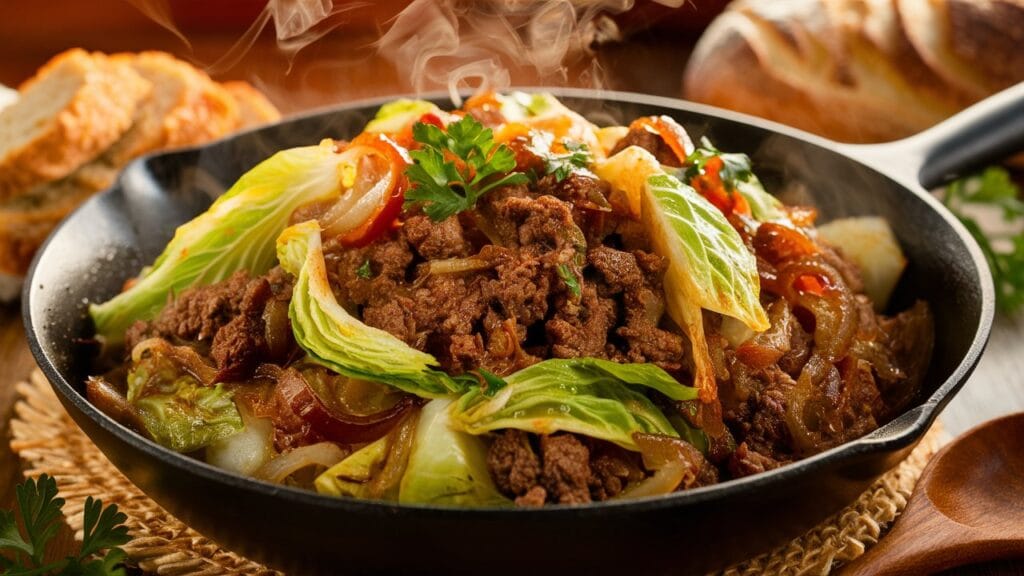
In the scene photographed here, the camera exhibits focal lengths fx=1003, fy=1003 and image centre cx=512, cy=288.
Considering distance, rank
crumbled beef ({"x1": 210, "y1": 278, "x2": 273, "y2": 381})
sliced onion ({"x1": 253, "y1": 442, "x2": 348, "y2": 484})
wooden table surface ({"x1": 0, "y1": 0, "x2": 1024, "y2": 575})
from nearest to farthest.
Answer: sliced onion ({"x1": 253, "y1": 442, "x2": 348, "y2": 484}) → crumbled beef ({"x1": 210, "y1": 278, "x2": 273, "y2": 381}) → wooden table surface ({"x1": 0, "y1": 0, "x2": 1024, "y2": 575})

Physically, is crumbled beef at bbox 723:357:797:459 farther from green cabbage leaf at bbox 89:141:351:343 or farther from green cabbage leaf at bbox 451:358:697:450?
green cabbage leaf at bbox 89:141:351:343

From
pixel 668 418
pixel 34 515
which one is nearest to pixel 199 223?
pixel 34 515

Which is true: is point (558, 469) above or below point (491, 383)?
below

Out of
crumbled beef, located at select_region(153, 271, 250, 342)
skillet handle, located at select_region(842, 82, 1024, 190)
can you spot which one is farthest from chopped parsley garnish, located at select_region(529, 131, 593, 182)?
skillet handle, located at select_region(842, 82, 1024, 190)

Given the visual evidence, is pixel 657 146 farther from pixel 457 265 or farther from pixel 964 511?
pixel 964 511

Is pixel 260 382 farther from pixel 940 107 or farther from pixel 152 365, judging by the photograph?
pixel 940 107

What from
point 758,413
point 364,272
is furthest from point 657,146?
point 364,272
